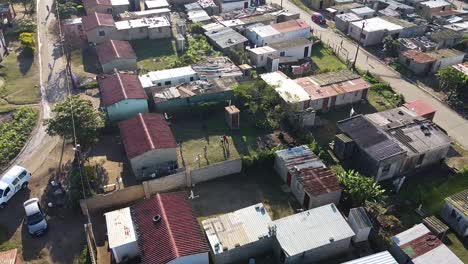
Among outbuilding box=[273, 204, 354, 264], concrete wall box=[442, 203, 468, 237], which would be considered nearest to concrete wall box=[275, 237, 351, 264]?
outbuilding box=[273, 204, 354, 264]

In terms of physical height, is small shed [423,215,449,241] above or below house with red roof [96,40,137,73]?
below

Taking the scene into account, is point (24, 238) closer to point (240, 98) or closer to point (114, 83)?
point (114, 83)

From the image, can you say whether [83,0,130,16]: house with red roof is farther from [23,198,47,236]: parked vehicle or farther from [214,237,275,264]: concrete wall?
[214,237,275,264]: concrete wall

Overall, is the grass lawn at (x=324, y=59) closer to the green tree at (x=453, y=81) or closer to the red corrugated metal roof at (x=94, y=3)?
the green tree at (x=453, y=81)

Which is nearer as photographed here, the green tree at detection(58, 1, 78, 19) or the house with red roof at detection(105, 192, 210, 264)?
the house with red roof at detection(105, 192, 210, 264)

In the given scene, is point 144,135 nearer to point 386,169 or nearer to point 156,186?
point 156,186

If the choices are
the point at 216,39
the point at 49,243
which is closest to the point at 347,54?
the point at 216,39
